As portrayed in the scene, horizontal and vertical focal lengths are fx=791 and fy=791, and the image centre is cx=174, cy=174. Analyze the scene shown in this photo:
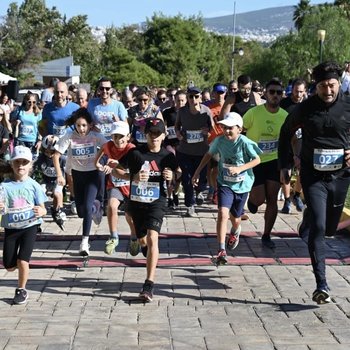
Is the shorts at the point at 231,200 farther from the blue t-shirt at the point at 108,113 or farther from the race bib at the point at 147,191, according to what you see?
the blue t-shirt at the point at 108,113

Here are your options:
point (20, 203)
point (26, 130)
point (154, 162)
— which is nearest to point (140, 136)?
point (26, 130)

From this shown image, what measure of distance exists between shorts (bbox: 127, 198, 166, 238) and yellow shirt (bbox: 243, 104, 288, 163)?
87.1 inches

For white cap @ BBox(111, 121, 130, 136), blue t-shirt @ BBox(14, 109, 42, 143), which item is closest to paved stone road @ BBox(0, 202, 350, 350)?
white cap @ BBox(111, 121, 130, 136)

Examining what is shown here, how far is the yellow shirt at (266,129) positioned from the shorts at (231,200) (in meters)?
0.90

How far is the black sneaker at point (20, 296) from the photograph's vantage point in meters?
6.98

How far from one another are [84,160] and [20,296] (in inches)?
95.4

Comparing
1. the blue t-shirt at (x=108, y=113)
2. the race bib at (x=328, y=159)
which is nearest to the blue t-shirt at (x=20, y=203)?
the race bib at (x=328, y=159)

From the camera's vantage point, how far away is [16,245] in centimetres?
721

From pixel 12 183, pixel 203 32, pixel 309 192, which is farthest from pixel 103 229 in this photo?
pixel 203 32

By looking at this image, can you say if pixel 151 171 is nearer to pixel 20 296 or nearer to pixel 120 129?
pixel 120 129

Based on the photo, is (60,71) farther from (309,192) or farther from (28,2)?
(309,192)

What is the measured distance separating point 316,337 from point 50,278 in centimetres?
317

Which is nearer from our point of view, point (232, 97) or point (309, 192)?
point (309, 192)

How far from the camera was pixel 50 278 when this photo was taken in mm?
7984
